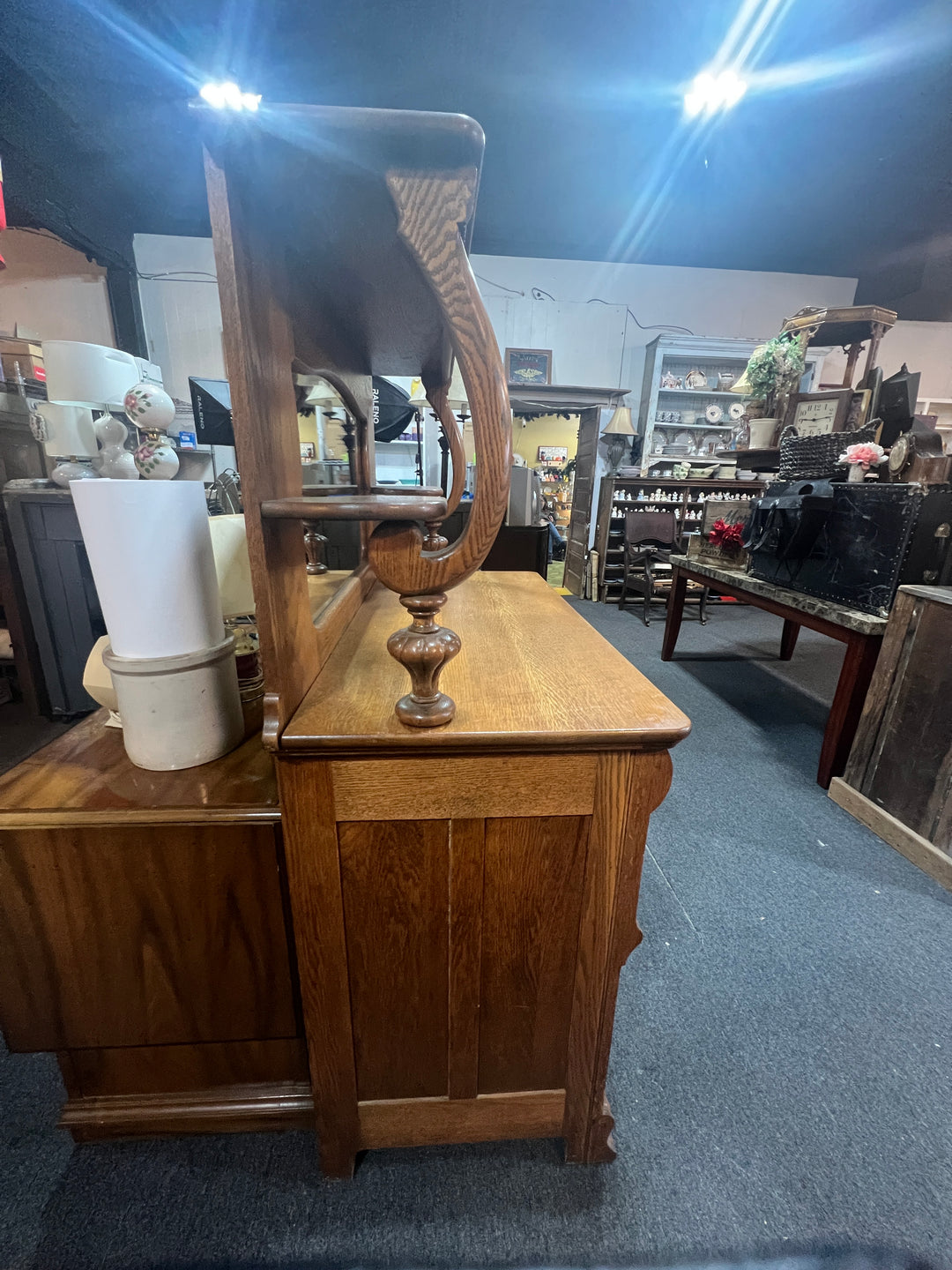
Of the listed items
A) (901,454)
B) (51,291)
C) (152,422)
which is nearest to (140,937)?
(152,422)

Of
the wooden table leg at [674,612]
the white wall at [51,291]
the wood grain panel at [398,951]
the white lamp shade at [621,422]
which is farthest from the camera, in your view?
the white lamp shade at [621,422]

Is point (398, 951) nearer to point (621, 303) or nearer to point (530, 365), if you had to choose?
point (530, 365)

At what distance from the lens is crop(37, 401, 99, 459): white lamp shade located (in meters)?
2.05

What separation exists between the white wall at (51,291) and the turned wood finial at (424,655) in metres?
5.26

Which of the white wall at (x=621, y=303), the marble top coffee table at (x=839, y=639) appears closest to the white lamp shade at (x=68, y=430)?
the marble top coffee table at (x=839, y=639)

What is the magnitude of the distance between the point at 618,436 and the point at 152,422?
4670mm

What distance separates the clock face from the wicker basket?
263mm

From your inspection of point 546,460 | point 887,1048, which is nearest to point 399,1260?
point 887,1048

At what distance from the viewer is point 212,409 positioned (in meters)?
2.78

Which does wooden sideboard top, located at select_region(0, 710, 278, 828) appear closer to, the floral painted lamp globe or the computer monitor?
the floral painted lamp globe

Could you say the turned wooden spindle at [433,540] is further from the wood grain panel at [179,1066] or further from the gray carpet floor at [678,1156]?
the gray carpet floor at [678,1156]

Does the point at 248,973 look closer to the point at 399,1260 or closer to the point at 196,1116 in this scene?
the point at 196,1116

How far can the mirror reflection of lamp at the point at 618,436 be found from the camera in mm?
4742

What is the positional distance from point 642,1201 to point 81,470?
9.12 feet
